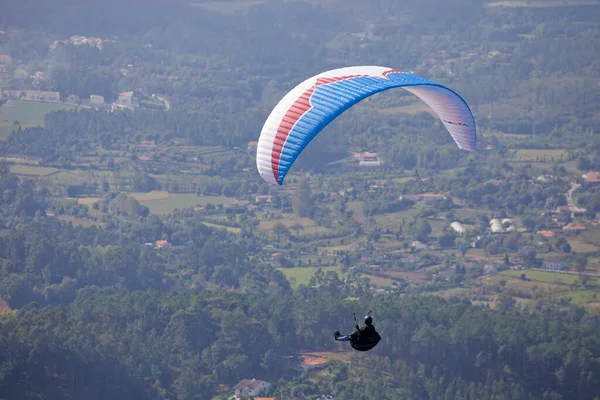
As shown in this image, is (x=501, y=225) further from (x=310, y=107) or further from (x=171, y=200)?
(x=310, y=107)

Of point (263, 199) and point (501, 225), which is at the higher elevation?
point (263, 199)

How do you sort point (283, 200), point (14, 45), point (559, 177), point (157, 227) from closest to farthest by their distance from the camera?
point (157, 227) → point (283, 200) → point (559, 177) → point (14, 45)

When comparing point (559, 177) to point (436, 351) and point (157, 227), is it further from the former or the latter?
point (436, 351)

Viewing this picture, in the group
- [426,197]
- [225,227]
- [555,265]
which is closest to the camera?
[555,265]

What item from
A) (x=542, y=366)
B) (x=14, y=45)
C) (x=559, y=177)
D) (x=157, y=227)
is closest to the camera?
(x=542, y=366)

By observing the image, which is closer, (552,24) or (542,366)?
(542,366)

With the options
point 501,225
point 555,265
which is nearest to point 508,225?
point 501,225

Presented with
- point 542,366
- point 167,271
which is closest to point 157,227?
point 167,271
